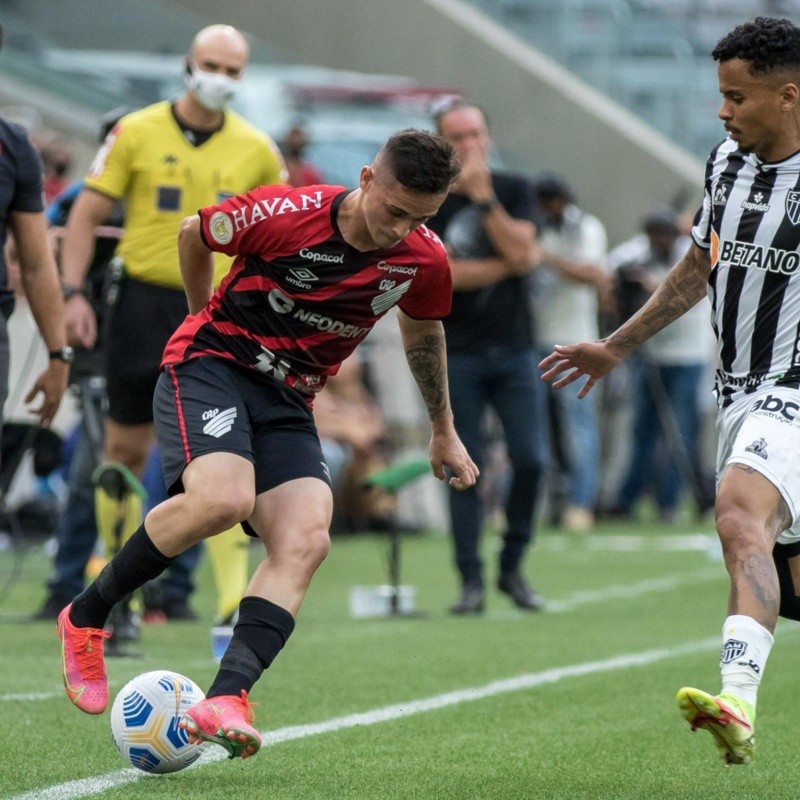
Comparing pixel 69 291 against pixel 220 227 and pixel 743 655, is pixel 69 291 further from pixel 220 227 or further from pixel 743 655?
pixel 743 655

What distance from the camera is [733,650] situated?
477cm

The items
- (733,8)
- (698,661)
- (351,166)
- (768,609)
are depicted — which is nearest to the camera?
(768,609)

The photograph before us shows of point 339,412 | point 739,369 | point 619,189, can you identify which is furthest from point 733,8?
point 739,369

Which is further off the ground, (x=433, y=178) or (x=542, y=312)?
(x=433, y=178)

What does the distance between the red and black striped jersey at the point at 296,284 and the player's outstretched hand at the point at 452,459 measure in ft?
1.55

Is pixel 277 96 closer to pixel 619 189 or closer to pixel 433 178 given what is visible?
pixel 619 189

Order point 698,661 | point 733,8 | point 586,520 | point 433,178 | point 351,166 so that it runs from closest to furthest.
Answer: point 433,178, point 698,661, point 586,520, point 351,166, point 733,8

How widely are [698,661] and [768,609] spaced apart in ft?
9.92

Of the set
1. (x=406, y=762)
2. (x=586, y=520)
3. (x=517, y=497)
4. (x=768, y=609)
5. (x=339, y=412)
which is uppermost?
(x=768, y=609)

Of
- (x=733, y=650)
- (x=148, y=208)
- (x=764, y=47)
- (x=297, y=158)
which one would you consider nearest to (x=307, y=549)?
(x=733, y=650)

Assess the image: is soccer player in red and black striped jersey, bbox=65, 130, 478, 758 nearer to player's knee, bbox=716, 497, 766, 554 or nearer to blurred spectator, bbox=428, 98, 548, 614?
player's knee, bbox=716, 497, 766, 554

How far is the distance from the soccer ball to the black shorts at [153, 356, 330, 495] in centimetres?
66

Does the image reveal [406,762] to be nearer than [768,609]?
No

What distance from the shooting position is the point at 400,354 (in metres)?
15.8
